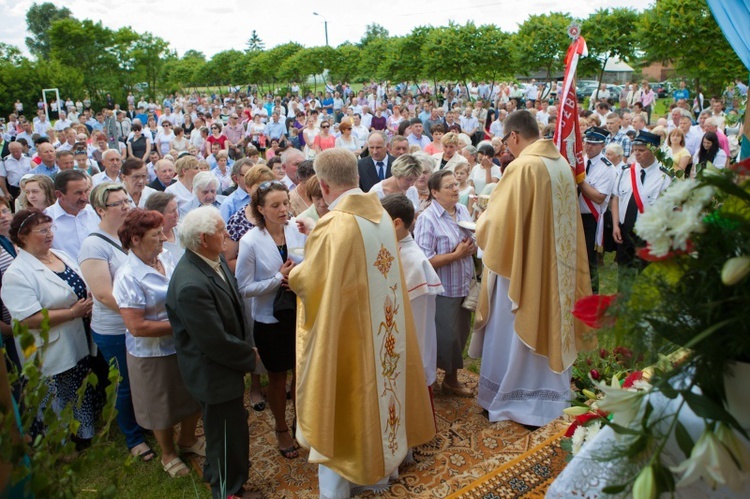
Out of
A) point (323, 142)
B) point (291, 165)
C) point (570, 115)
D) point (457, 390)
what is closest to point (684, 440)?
point (457, 390)

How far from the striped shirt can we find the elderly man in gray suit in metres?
1.66

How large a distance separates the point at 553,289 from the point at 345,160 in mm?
1892

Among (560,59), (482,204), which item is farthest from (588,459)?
(560,59)

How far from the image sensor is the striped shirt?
4.86 metres

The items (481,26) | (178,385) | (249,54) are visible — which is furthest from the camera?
(249,54)

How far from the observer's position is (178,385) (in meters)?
4.29

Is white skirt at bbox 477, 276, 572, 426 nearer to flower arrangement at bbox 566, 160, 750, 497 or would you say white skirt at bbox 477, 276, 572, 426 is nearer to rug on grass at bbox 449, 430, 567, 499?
rug on grass at bbox 449, 430, 567, 499

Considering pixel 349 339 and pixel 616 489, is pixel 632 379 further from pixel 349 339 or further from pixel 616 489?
pixel 349 339

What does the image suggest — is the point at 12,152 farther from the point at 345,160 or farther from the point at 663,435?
the point at 663,435

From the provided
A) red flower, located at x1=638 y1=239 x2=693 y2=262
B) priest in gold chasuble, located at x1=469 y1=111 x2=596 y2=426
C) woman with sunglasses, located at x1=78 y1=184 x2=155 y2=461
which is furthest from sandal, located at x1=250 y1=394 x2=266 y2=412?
red flower, located at x1=638 y1=239 x2=693 y2=262

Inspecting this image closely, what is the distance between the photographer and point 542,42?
2620 cm

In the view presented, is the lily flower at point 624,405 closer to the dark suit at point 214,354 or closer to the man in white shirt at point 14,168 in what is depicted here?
the dark suit at point 214,354

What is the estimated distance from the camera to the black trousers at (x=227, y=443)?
3750 millimetres

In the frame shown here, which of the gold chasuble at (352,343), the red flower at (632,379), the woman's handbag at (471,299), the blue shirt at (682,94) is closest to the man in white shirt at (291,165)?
the woman's handbag at (471,299)
